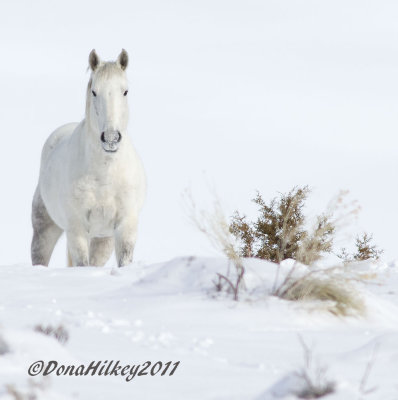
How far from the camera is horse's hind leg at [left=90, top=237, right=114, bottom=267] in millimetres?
10844

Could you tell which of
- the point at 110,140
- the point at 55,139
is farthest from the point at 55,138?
the point at 110,140

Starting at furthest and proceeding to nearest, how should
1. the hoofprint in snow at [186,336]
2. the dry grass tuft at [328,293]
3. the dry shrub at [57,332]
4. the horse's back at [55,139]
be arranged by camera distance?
the horse's back at [55,139], the dry grass tuft at [328,293], the dry shrub at [57,332], the hoofprint in snow at [186,336]

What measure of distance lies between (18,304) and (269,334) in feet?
6.27

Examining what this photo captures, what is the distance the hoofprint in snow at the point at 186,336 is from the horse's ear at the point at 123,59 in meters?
2.54

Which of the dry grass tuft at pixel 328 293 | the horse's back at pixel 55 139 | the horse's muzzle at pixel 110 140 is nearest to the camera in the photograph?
the dry grass tuft at pixel 328 293

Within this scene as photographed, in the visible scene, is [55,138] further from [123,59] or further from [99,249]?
[123,59]

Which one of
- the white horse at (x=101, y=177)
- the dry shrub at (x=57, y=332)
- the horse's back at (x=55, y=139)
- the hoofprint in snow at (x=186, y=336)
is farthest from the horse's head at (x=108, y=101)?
the dry shrub at (x=57, y=332)

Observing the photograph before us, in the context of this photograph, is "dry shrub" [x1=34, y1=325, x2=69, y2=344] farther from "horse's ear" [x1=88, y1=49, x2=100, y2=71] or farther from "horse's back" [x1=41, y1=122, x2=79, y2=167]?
"horse's back" [x1=41, y1=122, x2=79, y2=167]

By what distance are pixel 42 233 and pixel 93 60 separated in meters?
3.50

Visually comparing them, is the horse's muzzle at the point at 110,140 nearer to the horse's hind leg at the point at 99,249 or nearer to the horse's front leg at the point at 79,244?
the horse's front leg at the point at 79,244

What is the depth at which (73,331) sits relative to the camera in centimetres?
459

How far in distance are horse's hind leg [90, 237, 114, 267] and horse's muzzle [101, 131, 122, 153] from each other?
3204mm

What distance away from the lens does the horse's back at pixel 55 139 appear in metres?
10.6

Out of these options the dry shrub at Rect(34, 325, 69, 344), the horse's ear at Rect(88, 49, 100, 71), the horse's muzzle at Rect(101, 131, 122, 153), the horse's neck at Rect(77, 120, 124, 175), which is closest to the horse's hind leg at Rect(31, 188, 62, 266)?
the horse's neck at Rect(77, 120, 124, 175)
